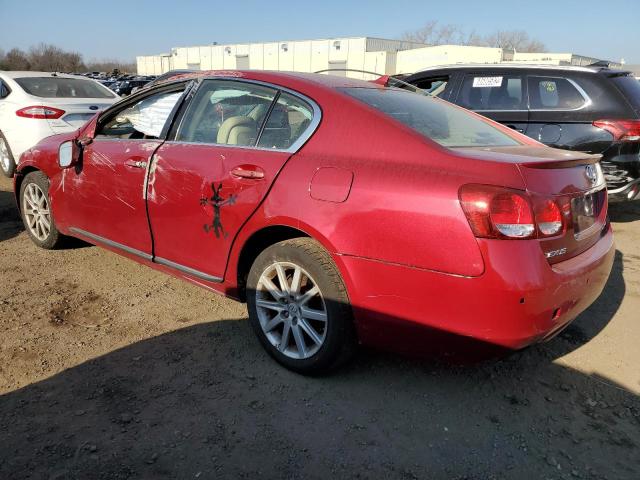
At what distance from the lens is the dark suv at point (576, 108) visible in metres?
5.11

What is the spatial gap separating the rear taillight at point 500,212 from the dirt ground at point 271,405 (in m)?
0.93

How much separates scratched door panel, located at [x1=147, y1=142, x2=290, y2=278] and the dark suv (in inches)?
154

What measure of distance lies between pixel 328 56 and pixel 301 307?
57.0 meters

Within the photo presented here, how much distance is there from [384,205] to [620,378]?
5.60 feet

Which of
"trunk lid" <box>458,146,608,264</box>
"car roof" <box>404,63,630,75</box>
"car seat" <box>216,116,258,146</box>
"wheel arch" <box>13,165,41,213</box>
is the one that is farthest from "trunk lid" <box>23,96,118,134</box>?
"trunk lid" <box>458,146,608,264</box>

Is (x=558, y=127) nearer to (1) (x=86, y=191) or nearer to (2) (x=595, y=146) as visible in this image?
(2) (x=595, y=146)

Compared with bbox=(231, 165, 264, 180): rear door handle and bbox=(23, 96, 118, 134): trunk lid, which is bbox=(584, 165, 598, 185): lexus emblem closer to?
bbox=(231, 165, 264, 180): rear door handle

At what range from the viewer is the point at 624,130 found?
505 cm

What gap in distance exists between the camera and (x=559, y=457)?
2182mm

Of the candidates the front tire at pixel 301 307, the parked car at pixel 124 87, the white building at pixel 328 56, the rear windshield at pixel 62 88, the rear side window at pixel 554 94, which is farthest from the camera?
Result: the white building at pixel 328 56

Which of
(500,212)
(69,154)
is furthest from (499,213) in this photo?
(69,154)

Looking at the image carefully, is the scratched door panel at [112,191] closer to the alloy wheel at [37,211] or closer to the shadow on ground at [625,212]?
the alloy wheel at [37,211]

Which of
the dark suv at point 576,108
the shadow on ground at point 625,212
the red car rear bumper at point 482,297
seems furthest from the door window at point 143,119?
the shadow on ground at point 625,212

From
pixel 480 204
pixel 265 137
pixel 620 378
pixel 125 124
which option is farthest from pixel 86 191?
pixel 620 378
